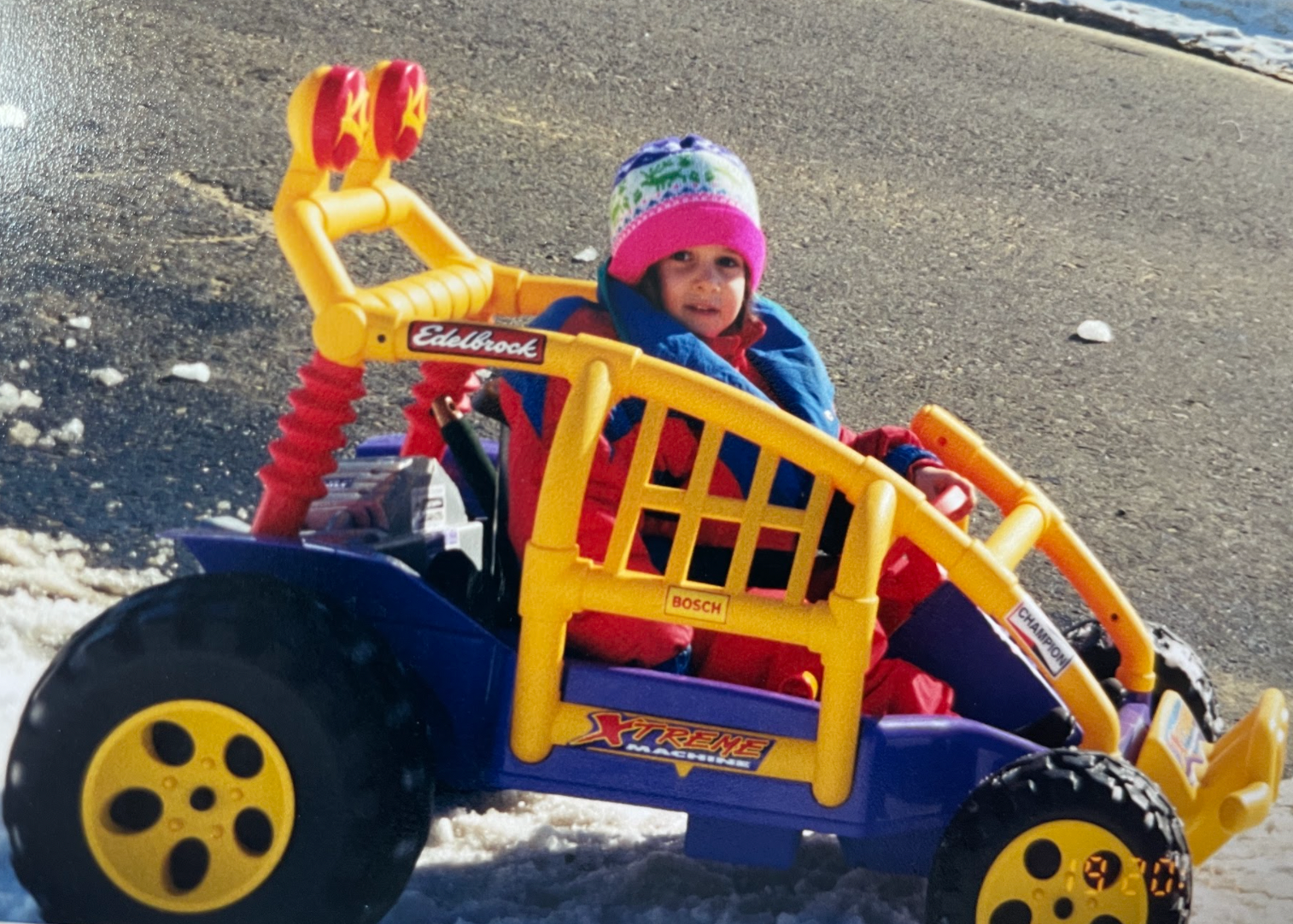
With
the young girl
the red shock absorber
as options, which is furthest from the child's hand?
the red shock absorber

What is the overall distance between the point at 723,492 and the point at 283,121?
10.3 ft

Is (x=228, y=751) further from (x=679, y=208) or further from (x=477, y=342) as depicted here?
(x=679, y=208)

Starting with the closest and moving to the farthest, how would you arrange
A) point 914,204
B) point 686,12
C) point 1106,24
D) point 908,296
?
point 908,296 < point 914,204 < point 686,12 < point 1106,24

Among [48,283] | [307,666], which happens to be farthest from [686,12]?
[307,666]

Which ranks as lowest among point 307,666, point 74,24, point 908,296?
point 307,666

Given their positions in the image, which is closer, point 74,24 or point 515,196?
point 515,196

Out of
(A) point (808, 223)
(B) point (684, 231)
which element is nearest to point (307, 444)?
(B) point (684, 231)

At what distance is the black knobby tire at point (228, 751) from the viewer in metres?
1.93

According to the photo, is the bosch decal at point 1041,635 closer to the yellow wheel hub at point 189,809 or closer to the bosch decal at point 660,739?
the bosch decal at point 660,739

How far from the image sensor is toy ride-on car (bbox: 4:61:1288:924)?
1943mm

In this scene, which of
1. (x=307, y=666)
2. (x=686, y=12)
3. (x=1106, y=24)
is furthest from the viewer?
(x=1106, y=24)

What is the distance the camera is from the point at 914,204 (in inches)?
207

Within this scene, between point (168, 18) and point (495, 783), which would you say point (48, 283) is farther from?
point (495, 783)

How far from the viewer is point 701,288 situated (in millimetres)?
2412
